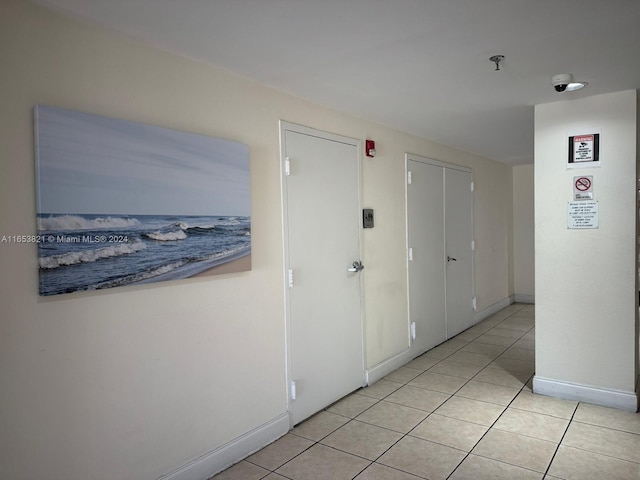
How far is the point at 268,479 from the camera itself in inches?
93.1

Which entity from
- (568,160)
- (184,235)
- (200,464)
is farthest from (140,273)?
(568,160)

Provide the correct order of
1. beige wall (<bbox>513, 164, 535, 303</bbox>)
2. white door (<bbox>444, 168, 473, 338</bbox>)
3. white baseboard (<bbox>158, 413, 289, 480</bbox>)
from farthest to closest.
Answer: beige wall (<bbox>513, 164, 535, 303</bbox>) < white door (<bbox>444, 168, 473, 338</bbox>) < white baseboard (<bbox>158, 413, 289, 480</bbox>)

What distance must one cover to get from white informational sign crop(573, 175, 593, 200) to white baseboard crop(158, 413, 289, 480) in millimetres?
2586

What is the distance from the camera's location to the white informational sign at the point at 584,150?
3164 millimetres

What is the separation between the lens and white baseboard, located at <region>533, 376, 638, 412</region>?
313 centimetres

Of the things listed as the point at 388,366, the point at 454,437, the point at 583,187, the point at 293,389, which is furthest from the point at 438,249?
the point at 293,389

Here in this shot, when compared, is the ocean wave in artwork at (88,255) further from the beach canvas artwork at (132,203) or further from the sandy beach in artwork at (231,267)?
the sandy beach in artwork at (231,267)

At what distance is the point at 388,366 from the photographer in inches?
156

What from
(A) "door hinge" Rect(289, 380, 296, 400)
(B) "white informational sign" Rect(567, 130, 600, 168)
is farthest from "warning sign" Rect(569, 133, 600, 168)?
(A) "door hinge" Rect(289, 380, 296, 400)

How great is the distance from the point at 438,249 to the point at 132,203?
3.53m

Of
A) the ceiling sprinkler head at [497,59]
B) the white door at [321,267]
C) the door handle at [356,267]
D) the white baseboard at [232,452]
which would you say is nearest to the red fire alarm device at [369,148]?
the white door at [321,267]

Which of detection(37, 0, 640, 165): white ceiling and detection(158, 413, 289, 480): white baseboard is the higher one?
detection(37, 0, 640, 165): white ceiling

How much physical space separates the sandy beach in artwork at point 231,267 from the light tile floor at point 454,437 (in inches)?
43.5

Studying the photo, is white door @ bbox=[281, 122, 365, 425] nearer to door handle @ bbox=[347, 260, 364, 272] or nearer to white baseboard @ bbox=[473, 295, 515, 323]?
door handle @ bbox=[347, 260, 364, 272]
